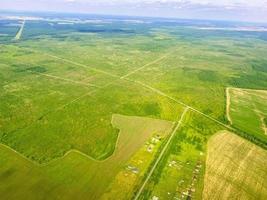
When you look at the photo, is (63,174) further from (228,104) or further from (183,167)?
(228,104)

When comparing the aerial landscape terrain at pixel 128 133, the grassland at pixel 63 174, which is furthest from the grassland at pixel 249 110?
the grassland at pixel 63 174

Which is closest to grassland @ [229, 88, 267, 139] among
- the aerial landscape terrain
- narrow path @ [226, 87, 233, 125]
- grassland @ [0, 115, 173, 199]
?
the aerial landscape terrain

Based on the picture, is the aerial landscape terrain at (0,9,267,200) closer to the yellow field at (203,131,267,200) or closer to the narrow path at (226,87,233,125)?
the yellow field at (203,131,267,200)

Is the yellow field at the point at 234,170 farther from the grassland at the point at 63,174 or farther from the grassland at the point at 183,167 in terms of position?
the grassland at the point at 63,174

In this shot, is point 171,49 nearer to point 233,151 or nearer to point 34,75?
point 34,75

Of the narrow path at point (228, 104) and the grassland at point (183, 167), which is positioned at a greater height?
the grassland at point (183, 167)

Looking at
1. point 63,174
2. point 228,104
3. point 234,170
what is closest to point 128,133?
point 63,174

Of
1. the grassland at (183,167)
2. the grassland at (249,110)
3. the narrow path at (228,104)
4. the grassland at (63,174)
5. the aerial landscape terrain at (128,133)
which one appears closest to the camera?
the grassland at (63,174)
